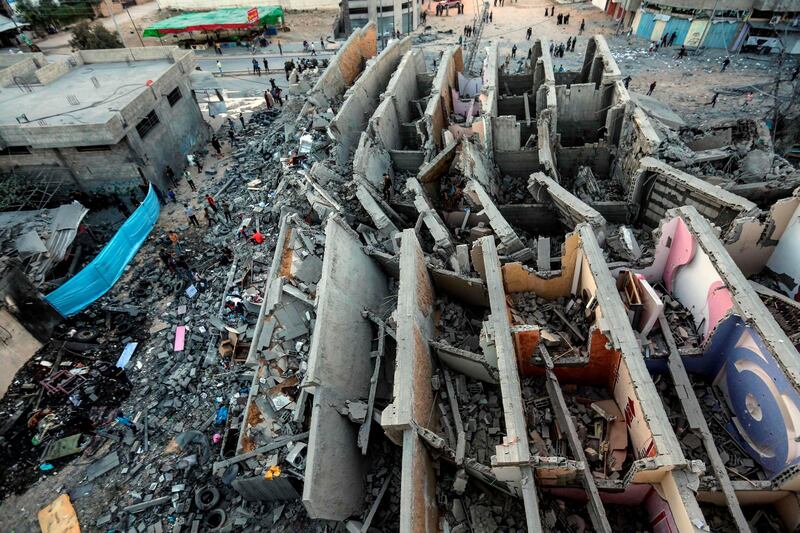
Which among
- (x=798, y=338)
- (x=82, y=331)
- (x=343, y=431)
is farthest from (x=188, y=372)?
(x=798, y=338)

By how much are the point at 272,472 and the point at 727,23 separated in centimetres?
3658

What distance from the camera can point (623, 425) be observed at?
710cm

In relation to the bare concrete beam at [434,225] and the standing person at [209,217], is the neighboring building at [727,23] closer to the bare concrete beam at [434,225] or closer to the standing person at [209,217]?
the bare concrete beam at [434,225]

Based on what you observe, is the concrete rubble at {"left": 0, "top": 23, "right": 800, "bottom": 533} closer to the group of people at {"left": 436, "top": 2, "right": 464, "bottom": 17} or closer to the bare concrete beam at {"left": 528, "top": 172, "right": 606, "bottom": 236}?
the bare concrete beam at {"left": 528, "top": 172, "right": 606, "bottom": 236}

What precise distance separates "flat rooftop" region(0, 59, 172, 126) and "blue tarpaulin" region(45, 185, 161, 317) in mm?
3973

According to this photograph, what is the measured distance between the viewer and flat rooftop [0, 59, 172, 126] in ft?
57.0

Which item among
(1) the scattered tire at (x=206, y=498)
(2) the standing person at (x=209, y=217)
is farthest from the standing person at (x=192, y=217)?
(1) the scattered tire at (x=206, y=498)

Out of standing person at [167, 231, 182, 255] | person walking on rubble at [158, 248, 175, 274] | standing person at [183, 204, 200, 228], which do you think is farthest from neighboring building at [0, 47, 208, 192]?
person walking on rubble at [158, 248, 175, 274]

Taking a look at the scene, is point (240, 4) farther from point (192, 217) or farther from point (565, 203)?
point (565, 203)

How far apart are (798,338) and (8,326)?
1881cm

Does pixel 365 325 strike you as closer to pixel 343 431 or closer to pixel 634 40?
pixel 343 431

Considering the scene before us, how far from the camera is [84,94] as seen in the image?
1953cm

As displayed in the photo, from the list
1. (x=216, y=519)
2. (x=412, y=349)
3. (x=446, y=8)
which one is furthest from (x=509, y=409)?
(x=446, y=8)

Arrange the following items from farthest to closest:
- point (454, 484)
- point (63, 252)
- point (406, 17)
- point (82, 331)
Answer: point (406, 17), point (63, 252), point (82, 331), point (454, 484)
